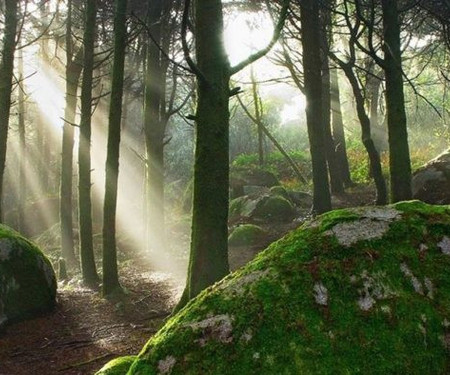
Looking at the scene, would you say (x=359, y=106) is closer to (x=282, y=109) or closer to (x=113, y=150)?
(x=113, y=150)

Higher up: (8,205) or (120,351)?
(8,205)

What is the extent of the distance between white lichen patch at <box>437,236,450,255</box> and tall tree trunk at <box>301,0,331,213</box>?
890 cm

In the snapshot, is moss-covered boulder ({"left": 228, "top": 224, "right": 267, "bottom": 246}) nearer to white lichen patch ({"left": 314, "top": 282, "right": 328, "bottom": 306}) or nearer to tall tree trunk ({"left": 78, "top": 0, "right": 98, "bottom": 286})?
tall tree trunk ({"left": 78, "top": 0, "right": 98, "bottom": 286})

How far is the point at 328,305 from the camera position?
7.51 feet

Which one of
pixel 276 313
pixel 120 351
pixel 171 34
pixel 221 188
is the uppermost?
pixel 171 34

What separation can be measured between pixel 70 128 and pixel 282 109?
1834 inches

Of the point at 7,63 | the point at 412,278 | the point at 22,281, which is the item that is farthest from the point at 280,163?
the point at 412,278

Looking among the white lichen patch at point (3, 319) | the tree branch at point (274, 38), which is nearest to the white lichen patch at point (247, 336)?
the tree branch at point (274, 38)

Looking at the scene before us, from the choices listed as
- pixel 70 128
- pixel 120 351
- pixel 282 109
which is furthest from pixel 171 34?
pixel 282 109

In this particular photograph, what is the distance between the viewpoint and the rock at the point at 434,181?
10.9m

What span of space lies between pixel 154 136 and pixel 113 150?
192 inches

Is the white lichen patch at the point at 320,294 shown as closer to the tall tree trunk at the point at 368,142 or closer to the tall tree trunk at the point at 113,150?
the tall tree trunk at the point at 113,150

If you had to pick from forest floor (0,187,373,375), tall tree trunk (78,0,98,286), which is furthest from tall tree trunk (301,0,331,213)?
tall tree trunk (78,0,98,286)

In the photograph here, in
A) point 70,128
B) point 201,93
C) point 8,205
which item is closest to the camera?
point 201,93
